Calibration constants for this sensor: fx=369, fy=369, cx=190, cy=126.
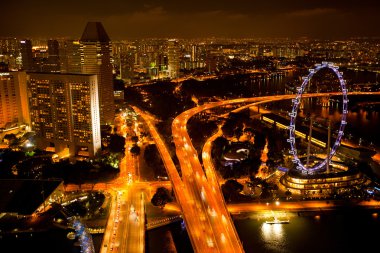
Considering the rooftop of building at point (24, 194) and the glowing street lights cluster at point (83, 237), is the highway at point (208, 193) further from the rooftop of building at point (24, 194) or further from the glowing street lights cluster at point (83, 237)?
the rooftop of building at point (24, 194)

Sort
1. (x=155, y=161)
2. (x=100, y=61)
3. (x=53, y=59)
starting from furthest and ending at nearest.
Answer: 1. (x=53, y=59)
2. (x=100, y=61)
3. (x=155, y=161)

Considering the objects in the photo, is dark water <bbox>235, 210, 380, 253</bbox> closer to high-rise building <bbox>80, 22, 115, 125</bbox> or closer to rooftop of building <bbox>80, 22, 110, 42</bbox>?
high-rise building <bbox>80, 22, 115, 125</bbox>

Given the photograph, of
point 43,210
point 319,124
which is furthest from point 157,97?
point 43,210

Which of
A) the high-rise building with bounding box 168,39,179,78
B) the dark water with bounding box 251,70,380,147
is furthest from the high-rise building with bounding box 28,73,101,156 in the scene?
the high-rise building with bounding box 168,39,179,78

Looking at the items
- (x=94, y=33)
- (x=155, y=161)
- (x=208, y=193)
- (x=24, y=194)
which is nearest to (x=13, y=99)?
(x=94, y=33)

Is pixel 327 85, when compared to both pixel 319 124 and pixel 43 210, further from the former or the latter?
pixel 43 210

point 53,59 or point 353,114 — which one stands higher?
point 53,59

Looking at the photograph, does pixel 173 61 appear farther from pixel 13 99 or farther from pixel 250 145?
pixel 250 145

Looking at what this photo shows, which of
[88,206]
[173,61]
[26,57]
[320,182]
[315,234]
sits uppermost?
[26,57]
